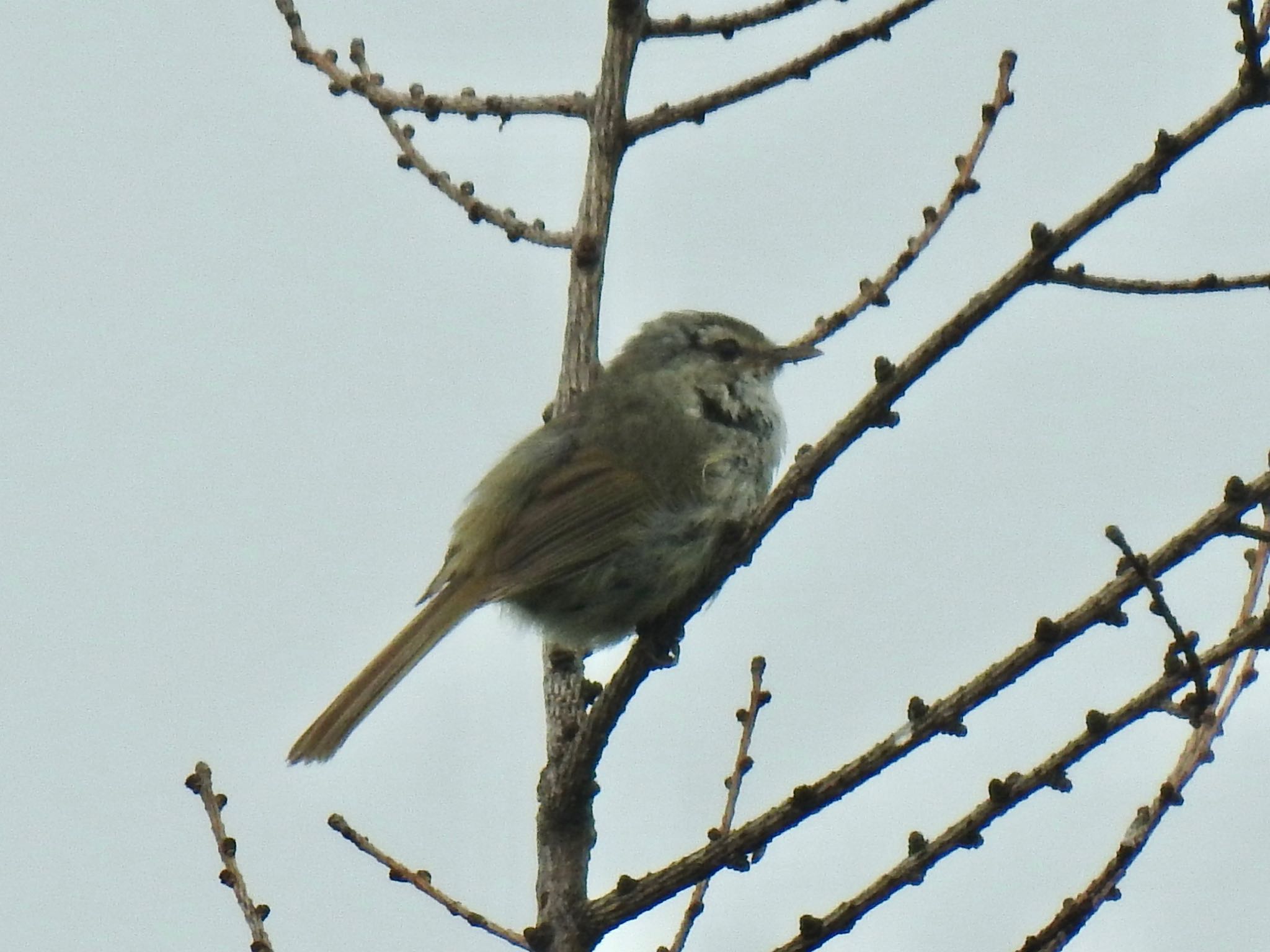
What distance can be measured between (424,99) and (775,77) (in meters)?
1.33

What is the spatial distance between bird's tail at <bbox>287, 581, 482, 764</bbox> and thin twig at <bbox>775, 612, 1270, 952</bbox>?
1.94 metres

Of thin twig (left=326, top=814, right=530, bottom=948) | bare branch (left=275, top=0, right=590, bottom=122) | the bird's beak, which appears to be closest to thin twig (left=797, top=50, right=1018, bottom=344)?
the bird's beak

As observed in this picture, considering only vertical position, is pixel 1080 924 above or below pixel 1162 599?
below

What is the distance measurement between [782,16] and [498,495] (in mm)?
→ 1878

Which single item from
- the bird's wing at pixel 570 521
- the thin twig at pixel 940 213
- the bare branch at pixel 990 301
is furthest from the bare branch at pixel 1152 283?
the bird's wing at pixel 570 521

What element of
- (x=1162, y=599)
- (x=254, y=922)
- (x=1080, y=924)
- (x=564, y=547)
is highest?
(x=564, y=547)

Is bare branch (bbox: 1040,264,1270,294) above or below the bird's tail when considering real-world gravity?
below

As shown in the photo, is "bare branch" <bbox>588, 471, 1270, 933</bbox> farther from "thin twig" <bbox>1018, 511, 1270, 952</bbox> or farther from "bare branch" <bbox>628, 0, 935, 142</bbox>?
"bare branch" <bbox>628, 0, 935, 142</bbox>

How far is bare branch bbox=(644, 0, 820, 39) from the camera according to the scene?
5469mm

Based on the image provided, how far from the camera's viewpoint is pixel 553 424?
239 inches

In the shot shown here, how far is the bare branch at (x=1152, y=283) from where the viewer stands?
11.7 ft

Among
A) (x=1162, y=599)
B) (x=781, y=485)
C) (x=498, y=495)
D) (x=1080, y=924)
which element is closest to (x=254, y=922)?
(x=781, y=485)

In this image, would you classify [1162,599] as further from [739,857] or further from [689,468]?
[689,468]

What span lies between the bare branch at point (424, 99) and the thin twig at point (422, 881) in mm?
2667
